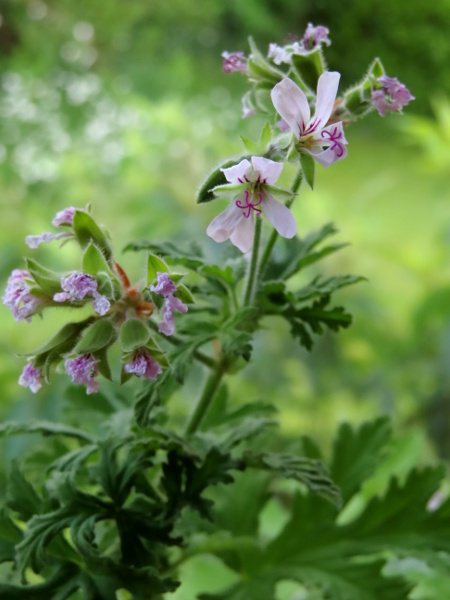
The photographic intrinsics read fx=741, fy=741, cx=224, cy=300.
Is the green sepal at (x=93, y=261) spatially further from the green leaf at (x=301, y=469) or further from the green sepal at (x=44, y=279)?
the green leaf at (x=301, y=469)

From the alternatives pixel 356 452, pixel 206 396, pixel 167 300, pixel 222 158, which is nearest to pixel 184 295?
pixel 167 300

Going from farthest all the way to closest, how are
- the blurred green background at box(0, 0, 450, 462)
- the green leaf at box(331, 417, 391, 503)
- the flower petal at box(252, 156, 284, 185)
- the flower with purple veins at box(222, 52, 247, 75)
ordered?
the blurred green background at box(0, 0, 450, 462) → the green leaf at box(331, 417, 391, 503) → the flower with purple veins at box(222, 52, 247, 75) → the flower petal at box(252, 156, 284, 185)

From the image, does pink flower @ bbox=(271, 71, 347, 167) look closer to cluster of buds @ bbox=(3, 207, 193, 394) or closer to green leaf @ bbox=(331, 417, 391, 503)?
cluster of buds @ bbox=(3, 207, 193, 394)

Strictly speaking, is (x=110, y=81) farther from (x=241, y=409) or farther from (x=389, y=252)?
(x=241, y=409)

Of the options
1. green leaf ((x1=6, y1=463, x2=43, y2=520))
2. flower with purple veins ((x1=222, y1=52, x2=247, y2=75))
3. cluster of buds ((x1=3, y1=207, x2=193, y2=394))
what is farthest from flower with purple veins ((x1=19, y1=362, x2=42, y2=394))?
flower with purple veins ((x1=222, y1=52, x2=247, y2=75))

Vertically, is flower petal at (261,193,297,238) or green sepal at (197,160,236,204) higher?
green sepal at (197,160,236,204)

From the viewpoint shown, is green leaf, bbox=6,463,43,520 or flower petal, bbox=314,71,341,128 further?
green leaf, bbox=6,463,43,520

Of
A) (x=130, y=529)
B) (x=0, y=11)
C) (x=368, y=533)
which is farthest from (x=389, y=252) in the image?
(x=0, y=11)

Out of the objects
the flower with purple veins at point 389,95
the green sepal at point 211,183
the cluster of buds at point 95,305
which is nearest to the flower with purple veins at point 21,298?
the cluster of buds at point 95,305
